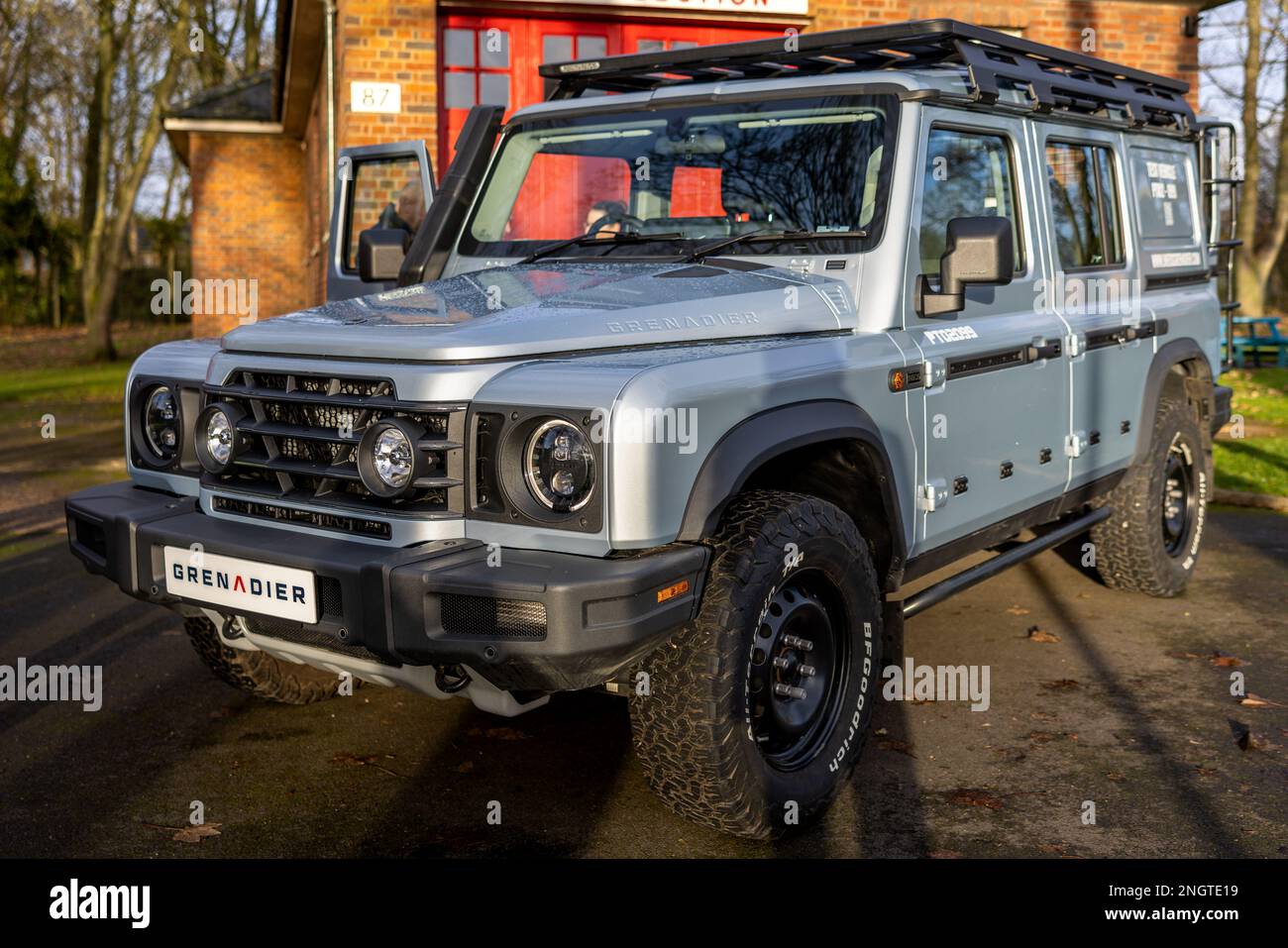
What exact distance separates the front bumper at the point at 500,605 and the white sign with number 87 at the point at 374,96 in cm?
738

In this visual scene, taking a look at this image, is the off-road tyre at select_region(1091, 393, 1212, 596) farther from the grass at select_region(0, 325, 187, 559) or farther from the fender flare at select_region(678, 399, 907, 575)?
the grass at select_region(0, 325, 187, 559)

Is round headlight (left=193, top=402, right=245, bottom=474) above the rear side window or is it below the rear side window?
below

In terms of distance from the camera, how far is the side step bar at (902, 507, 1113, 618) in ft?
14.4

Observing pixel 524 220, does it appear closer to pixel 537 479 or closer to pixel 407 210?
pixel 537 479

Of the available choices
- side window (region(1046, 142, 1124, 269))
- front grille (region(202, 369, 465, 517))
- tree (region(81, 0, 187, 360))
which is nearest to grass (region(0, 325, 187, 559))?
tree (region(81, 0, 187, 360))

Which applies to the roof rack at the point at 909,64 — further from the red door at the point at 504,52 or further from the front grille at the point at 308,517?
the red door at the point at 504,52

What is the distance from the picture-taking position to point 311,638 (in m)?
3.37

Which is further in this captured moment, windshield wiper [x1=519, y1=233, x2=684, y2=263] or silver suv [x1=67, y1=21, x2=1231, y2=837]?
windshield wiper [x1=519, y1=233, x2=684, y2=263]

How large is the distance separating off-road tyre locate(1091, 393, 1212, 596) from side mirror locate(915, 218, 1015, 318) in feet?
7.31

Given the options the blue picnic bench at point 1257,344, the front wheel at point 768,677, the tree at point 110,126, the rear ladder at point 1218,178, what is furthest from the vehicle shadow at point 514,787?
the tree at point 110,126

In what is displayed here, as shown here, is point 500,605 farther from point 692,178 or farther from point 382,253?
point 382,253

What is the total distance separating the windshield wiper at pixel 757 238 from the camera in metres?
4.13
